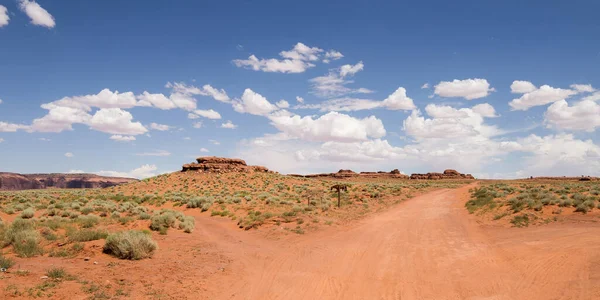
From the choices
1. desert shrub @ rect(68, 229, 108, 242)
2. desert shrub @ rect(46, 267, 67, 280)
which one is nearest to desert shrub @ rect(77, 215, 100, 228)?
desert shrub @ rect(68, 229, 108, 242)

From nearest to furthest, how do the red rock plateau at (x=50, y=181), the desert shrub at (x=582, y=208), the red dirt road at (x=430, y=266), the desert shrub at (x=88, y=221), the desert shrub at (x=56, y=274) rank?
the desert shrub at (x=56, y=274) < the red dirt road at (x=430, y=266) < the desert shrub at (x=88, y=221) < the desert shrub at (x=582, y=208) < the red rock plateau at (x=50, y=181)

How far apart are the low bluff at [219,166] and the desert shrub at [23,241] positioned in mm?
54303

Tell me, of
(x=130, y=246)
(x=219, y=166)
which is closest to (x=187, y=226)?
(x=130, y=246)

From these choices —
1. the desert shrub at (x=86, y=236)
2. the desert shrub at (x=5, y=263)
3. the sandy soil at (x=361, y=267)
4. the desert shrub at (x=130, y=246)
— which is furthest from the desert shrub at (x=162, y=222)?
the desert shrub at (x=5, y=263)

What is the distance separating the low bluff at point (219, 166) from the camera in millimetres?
67625

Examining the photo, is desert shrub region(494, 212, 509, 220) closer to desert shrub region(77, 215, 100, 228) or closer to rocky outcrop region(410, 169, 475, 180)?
desert shrub region(77, 215, 100, 228)

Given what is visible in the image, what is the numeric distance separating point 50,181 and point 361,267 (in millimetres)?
150183

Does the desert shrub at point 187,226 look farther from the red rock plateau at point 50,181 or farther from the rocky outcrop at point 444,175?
the red rock plateau at point 50,181

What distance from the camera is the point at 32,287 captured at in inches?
292

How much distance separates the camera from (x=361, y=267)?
35.1ft

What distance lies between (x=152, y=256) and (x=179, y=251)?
4.46 ft

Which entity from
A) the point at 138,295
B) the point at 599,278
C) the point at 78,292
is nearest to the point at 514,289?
the point at 599,278

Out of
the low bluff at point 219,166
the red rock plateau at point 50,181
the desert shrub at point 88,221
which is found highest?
the low bluff at point 219,166

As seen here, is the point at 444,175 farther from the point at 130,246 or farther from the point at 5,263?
the point at 5,263
